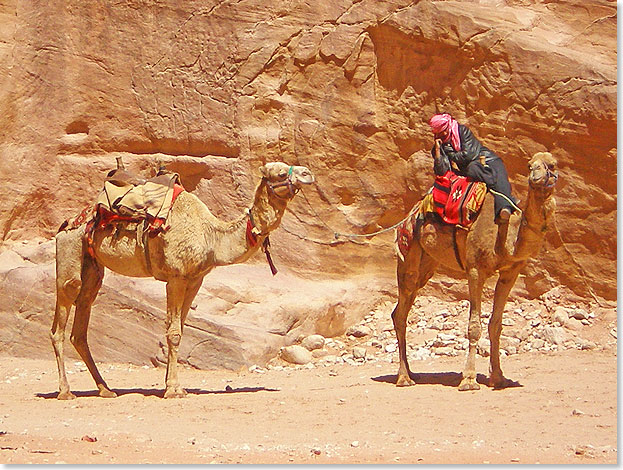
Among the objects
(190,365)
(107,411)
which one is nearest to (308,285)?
(190,365)

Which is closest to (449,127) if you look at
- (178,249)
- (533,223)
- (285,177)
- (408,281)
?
(533,223)

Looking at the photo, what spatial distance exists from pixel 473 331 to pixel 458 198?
133 centimetres

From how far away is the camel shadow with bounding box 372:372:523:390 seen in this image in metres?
11.2

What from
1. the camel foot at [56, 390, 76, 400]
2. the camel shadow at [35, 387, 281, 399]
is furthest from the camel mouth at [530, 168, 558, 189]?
the camel foot at [56, 390, 76, 400]

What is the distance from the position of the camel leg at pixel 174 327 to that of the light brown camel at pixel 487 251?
7.57 feet

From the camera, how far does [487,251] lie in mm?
10883

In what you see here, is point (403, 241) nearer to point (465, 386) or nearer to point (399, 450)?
point (465, 386)

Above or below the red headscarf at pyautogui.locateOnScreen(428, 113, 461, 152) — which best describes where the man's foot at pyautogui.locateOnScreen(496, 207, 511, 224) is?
below

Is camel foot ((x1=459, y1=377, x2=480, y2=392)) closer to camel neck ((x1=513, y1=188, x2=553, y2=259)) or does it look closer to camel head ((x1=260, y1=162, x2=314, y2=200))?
camel neck ((x1=513, y1=188, x2=553, y2=259))

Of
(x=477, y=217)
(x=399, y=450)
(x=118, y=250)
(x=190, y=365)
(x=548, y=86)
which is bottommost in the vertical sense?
(x=190, y=365)

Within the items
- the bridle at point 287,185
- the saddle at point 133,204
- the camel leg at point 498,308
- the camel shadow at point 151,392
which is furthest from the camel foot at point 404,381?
the saddle at point 133,204

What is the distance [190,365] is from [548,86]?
5.72m

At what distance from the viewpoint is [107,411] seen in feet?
33.6

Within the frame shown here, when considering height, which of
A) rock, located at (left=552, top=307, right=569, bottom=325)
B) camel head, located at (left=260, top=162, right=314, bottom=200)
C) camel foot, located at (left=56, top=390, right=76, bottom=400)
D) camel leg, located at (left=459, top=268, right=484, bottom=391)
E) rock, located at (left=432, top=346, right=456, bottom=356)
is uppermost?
camel head, located at (left=260, top=162, right=314, bottom=200)
